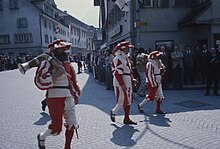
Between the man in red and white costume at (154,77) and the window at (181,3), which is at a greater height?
the window at (181,3)

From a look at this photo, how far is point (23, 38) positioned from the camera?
5125 centimetres

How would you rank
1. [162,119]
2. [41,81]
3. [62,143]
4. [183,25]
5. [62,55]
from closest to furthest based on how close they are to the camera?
1. [41,81]
2. [62,55]
3. [62,143]
4. [162,119]
5. [183,25]

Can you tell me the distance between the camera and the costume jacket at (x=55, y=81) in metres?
4.57

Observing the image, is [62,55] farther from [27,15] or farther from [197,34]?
→ [27,15]

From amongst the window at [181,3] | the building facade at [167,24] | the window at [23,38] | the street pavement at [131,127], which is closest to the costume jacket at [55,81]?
the street pavement at [131,127]

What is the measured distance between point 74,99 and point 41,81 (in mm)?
838

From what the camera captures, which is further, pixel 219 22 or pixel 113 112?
pixel 219 22

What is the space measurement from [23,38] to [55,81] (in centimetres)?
4906

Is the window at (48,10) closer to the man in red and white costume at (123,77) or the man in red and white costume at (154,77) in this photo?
the man in red and white costume at (154,77)

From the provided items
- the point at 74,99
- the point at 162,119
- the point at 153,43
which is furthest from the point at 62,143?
the point at 153,43

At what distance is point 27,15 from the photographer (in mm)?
51344

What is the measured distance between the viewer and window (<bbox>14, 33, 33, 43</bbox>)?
50.9 meters

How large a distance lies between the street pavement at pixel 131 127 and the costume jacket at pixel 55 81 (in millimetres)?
1279

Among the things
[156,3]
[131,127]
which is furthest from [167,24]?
[131,127]
